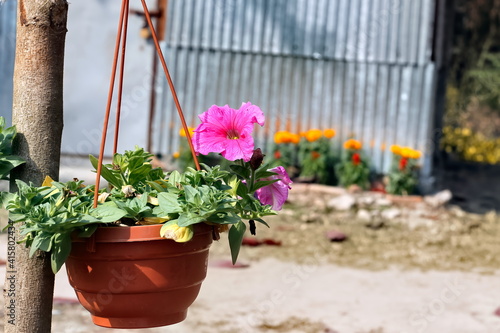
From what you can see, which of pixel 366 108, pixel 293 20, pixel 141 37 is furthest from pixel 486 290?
pixel 141 37

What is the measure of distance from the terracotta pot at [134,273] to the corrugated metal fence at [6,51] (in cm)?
674

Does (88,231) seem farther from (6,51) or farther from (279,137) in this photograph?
(6,51)

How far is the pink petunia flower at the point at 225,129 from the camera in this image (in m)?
1.91

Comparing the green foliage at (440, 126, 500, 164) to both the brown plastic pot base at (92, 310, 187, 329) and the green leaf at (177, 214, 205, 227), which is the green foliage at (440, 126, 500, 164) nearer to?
the brown plastic pot base at (92, 310, 187, 329)

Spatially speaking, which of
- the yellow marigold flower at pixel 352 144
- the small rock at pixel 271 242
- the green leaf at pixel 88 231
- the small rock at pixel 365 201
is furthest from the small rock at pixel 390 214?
the green leaf at pixel 88 231

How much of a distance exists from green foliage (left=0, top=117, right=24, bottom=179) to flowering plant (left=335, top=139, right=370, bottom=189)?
6.33 m

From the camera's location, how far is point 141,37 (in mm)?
8219

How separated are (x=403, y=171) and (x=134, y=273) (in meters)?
6.44

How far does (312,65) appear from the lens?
8.20 meters

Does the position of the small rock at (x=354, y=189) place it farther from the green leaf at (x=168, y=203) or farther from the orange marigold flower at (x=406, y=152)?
the green leaf at (x=168, y=203)

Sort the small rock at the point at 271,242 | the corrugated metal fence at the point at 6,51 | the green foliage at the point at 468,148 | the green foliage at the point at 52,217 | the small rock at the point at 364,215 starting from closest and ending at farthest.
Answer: the green foliage at the point at 52,217, the small rock at the point at 271,242, the small rock at the point at 364,215, the corrugated metal fence at the point at 6,51, the green foliage at the point at 468,148

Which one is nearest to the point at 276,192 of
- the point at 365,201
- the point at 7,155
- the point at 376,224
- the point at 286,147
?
the point at 7,155

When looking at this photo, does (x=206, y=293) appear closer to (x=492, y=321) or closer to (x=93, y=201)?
(x=492, y=321)

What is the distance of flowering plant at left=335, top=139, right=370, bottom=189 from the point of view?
7.93 metres
